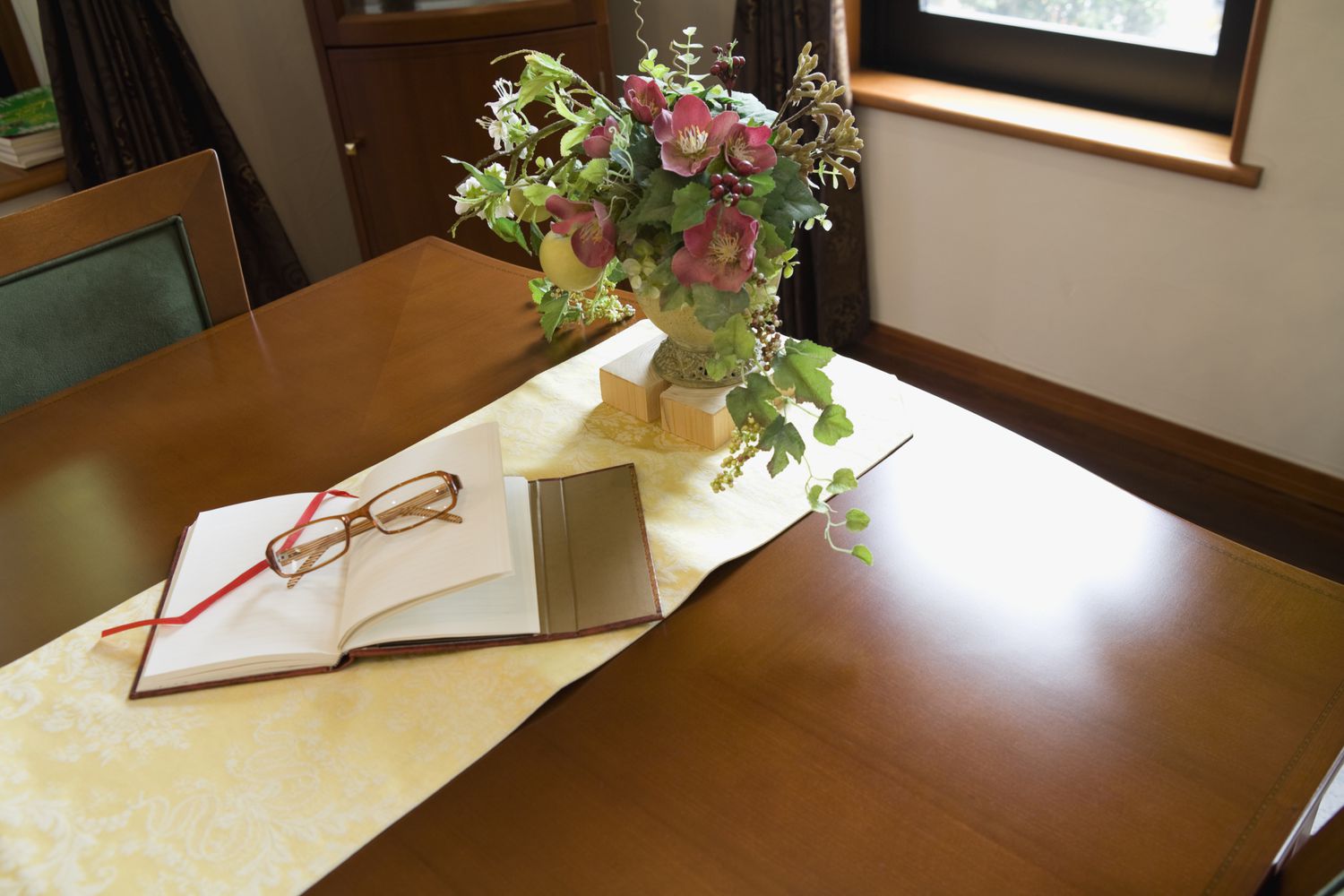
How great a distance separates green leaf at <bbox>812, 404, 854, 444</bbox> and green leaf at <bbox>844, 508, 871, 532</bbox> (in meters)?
0.07

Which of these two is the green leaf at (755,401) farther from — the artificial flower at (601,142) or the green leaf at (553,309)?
the green leaf at (553,309)

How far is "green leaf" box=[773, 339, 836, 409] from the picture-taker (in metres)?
1.06

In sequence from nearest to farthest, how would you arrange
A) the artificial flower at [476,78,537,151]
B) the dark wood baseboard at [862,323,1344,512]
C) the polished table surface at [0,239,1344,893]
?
the polished table surface at [0,239,1344,893] < the artificial flower at [476,78,537,151] < the dark wood baseboard at [862,323,1344,512]

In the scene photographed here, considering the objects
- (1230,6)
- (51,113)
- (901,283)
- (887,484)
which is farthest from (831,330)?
(51,113)

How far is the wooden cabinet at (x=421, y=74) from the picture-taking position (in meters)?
2.38

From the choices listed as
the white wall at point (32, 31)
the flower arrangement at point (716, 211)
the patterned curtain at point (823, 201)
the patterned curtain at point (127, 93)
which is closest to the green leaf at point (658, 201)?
the flower arrangement at point (716, 211)

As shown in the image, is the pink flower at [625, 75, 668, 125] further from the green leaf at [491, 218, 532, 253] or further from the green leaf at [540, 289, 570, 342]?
the green leaf at [540, 289, 570, 342]

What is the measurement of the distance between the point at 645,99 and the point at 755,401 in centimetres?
31

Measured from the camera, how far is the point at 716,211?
103 centimetres

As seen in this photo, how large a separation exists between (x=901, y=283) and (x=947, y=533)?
1690mm

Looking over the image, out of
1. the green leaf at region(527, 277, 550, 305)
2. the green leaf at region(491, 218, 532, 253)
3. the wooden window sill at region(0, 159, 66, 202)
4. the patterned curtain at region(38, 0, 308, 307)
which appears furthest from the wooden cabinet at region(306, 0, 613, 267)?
the green leaf at region(491, 218, 532, 253)

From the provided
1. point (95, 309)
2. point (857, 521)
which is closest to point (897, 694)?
point (857, 521)

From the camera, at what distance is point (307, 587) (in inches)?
42.0

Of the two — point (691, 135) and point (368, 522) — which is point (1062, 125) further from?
point (368, 522)
